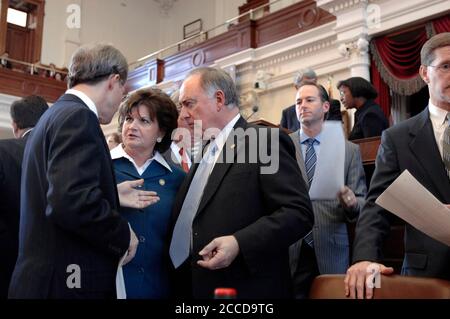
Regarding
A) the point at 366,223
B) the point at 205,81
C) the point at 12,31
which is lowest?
the point at 366,223

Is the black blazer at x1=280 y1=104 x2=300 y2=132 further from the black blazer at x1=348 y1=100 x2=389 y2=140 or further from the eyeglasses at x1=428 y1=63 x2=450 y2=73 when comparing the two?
the eyeglasses at x1=428 y1=63 x2=450 y2=73

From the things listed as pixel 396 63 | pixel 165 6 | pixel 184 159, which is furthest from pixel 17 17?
pixel 184 159

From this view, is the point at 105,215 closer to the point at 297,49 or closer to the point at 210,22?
the point at 297,49

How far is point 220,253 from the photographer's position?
5.08 ft

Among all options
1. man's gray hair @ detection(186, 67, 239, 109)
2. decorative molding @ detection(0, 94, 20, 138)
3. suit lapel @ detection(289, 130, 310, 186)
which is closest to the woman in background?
man's gray hair @ detection(186, 67, 239, 109)

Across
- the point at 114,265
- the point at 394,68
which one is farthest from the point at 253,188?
the point at 394,68

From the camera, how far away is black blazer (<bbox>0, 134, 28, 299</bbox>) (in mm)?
2125

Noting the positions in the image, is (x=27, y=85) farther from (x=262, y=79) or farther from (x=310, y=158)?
(x=310, y=158)

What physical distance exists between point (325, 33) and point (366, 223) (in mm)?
6585

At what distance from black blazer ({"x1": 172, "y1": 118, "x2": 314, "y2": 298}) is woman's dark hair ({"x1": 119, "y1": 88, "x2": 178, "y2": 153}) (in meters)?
0.40

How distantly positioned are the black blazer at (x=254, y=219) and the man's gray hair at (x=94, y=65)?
478mm

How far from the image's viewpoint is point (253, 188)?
1.72m

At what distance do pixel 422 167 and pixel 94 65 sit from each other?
114cm

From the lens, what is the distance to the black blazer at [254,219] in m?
1.62
